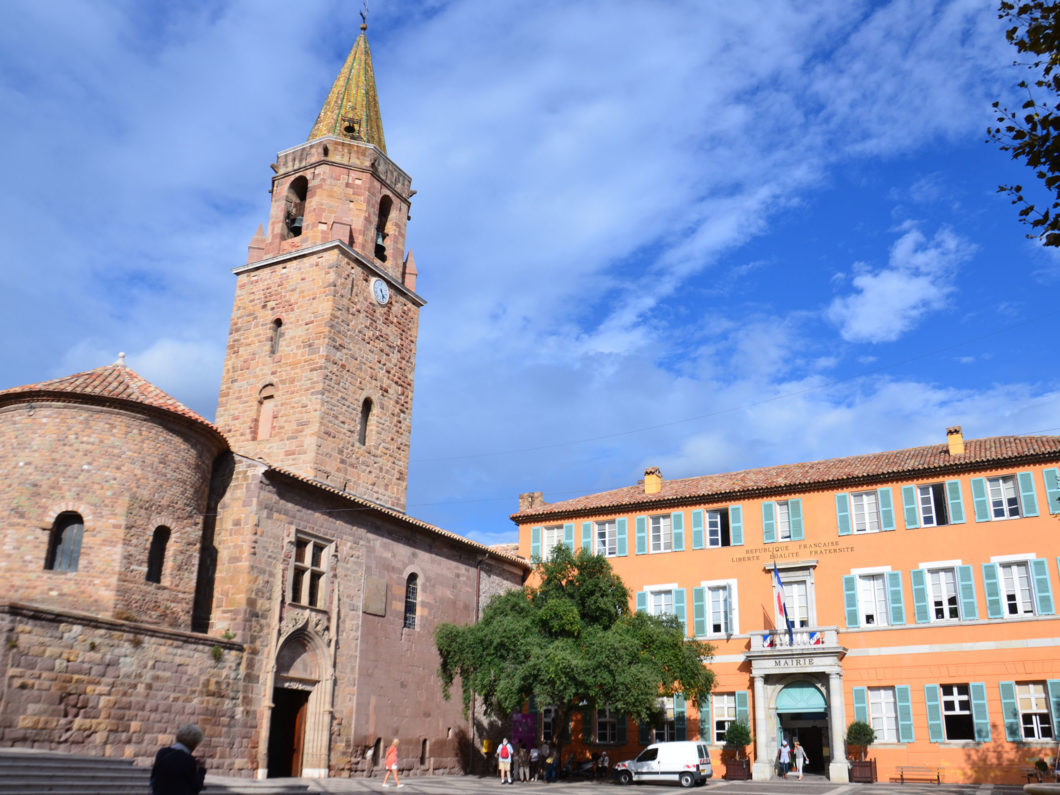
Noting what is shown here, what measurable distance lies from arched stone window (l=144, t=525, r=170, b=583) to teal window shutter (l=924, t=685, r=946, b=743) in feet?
73.3

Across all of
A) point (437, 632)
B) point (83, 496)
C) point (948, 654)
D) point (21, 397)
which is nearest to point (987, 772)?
point (948, 654)

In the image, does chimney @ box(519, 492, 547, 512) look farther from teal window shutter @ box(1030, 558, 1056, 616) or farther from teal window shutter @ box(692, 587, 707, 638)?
teal window shutter @ box(1030, 558, 1056, 616)

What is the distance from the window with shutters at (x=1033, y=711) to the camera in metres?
26.3

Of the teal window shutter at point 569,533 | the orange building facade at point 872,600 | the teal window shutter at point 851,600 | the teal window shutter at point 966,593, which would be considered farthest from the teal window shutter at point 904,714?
the teal window shutter at point 569,533

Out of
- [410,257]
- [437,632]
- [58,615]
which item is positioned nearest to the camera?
[58,615]

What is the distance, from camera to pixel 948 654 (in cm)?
2809

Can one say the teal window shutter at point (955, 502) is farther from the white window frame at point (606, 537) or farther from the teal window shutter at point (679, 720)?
the white window frame at point (606, 537)

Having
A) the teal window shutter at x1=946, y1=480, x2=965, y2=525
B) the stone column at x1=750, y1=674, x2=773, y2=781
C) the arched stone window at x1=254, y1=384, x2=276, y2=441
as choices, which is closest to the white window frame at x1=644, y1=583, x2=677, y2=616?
the stone column at x1=750, y1=674, x2=773, y2=781

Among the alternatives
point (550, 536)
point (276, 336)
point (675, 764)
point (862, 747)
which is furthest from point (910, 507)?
point (276, 336)

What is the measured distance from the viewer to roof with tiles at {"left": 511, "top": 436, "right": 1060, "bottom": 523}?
95.1 feet

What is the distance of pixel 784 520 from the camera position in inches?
1262

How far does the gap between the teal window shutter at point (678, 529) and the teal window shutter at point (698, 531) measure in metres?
0.42

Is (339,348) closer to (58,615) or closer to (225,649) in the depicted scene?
(225,649)

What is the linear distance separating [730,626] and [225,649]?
1766 centimetres
